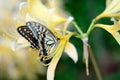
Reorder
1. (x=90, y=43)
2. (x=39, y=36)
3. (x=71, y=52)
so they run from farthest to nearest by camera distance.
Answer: (x=90, y=43) → (x=71, y=52) → (x=39, y=36)

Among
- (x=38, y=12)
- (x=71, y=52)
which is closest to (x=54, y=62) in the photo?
(x=71, y=52)

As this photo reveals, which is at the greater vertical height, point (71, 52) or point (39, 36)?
point (39, 36)

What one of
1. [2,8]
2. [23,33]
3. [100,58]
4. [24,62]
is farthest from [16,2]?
[23,33]

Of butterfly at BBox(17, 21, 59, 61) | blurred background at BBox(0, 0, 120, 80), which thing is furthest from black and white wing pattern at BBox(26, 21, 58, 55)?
blurred background at BBox(0, 0, 120, 80)

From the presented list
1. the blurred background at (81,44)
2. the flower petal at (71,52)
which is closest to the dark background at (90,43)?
the blurred background at (81,44)

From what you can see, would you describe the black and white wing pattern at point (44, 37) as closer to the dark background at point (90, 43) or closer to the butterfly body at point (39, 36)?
the butterfly body at point (39, 36)

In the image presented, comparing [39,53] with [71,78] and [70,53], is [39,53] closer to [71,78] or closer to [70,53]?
[70,53]

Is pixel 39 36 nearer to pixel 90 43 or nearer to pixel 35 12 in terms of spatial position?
pixel 35 12

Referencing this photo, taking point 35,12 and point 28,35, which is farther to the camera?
point 35,12
